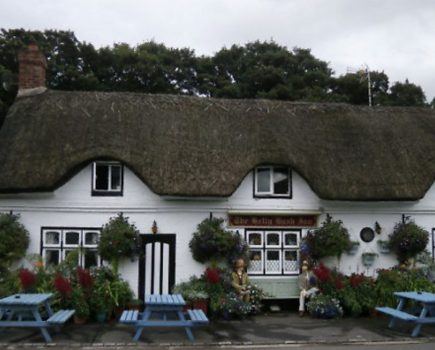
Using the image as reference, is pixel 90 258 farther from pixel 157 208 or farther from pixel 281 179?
pixel 281 179

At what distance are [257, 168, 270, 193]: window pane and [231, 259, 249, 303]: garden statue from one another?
2193 mm

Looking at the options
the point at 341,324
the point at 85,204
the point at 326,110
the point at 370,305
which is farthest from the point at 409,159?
the point at 85,204

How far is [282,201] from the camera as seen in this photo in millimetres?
14633

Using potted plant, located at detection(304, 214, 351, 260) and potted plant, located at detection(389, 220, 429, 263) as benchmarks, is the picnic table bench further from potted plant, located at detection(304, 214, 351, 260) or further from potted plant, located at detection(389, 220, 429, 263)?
potted plant, located at detection(389, 220, 429, 263)

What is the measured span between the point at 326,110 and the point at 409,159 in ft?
10.3

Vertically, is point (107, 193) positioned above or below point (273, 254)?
above

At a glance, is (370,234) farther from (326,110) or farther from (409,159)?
(326,110)

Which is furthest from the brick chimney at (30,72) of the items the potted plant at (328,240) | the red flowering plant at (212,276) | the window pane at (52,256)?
the potted plant at (328,240)

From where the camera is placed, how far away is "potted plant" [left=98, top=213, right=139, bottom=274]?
1316 centimetres

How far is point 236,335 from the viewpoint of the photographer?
36.5 feet

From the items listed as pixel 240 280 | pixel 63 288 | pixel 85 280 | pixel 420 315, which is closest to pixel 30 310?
pixel 63 288

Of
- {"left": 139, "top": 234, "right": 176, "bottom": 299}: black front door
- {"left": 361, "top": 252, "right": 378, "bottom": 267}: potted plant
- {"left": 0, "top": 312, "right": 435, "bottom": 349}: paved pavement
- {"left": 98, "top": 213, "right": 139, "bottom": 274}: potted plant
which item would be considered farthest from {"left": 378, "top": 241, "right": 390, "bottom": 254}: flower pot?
{"left": 98, "top": 213, "right": 139, "bottom": 274}: potted plant

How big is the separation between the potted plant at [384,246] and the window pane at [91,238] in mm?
7860

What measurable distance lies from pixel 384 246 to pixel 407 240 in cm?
73
